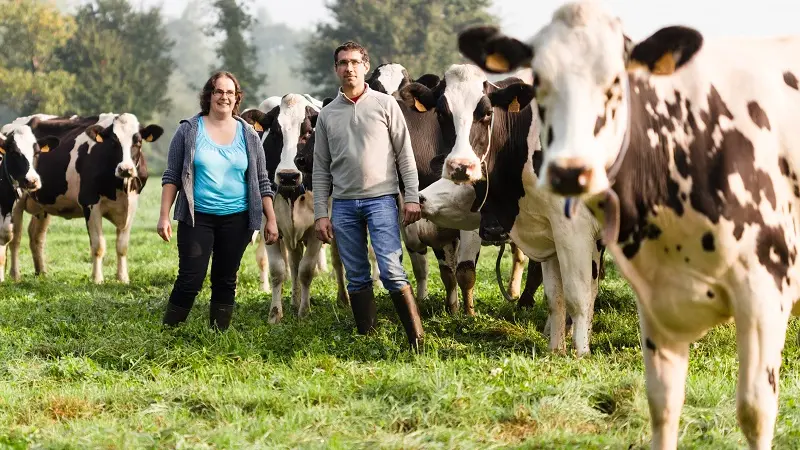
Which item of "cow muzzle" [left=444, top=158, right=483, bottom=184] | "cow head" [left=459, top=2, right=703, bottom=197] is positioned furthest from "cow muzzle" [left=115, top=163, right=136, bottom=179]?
"cow head" [left=459, top=2, right=703, bottom=197]

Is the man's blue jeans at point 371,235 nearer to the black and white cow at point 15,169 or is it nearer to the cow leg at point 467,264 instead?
the cow leg at point 467,264

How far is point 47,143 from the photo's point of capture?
42.8ft

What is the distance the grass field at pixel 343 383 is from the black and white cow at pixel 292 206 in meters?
0.37

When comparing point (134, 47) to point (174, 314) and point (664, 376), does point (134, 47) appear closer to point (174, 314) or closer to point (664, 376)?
point (174, 314)

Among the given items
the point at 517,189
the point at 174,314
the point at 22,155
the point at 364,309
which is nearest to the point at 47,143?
the point at 22,155

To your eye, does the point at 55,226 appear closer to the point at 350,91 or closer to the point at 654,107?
the point at 350,91

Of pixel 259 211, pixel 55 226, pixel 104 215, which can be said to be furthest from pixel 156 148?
pixel 259 211

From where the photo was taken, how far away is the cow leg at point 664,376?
4289mm

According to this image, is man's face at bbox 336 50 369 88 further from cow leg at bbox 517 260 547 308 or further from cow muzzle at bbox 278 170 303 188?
cow leg at bbox 517 260 547 308

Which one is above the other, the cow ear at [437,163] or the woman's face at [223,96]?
the woman's face at [223,96]

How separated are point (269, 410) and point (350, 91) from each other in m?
2.53

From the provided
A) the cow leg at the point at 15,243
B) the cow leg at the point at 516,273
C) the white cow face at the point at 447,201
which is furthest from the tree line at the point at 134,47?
the white cow face at the point at 447,201

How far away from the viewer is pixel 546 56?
351 cm

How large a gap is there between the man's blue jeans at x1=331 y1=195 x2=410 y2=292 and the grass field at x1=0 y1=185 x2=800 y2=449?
0.50 metres
